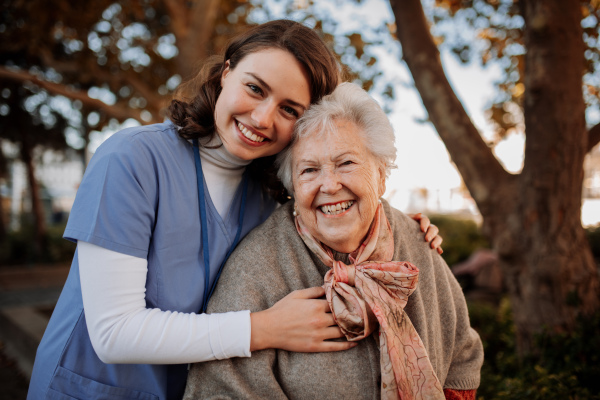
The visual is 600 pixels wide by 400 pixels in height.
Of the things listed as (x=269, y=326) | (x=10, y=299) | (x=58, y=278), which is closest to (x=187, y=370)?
(x=269, y=326)

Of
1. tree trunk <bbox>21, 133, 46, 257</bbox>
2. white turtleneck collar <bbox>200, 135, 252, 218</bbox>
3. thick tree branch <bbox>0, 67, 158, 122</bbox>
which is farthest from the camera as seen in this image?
tree trunk <bbox>21, 133, 46, 257</bbox>

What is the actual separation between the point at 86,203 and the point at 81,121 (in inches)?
426

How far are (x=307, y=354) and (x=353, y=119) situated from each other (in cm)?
107

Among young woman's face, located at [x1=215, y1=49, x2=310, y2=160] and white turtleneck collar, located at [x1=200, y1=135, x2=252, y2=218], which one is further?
white turtleneck collar, located at [x1=200, y1=135, x2=252, y2=218]

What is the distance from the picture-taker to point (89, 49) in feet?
26.8

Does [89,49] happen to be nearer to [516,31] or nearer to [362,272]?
[516,31]

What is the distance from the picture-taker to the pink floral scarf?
171cm

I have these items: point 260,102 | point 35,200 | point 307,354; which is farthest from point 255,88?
point 35,200

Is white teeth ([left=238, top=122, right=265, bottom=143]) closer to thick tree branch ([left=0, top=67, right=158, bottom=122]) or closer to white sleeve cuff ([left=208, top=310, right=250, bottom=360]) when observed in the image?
white sleeve cuff ([left=208, top=310, right=250, bottom=360])

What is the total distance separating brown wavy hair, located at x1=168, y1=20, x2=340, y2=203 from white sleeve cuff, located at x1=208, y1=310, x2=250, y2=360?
81cm

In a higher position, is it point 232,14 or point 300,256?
point 232,14

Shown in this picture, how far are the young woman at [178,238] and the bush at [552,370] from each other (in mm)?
1469

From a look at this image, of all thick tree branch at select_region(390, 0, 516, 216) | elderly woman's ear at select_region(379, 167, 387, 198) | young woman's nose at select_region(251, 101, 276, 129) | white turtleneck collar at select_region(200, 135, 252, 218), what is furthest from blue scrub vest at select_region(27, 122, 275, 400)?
thick tree branch at select_region(390, 0, 516, 216)

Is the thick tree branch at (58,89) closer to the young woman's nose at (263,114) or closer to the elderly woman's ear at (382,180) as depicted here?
the young woman's nose at (263,114)
